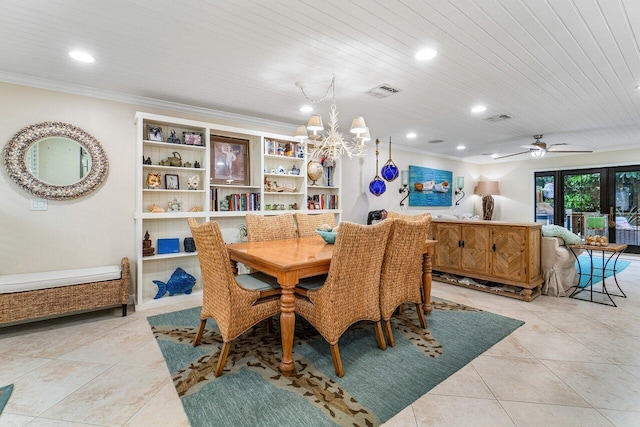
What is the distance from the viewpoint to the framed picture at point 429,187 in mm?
6652

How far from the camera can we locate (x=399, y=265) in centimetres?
249

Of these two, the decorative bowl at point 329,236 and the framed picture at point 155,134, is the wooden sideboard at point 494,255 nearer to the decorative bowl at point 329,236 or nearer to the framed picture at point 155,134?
the decorative bowl at point 329,236

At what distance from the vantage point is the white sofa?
12.5ft

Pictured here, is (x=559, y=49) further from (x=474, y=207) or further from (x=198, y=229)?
(x=474, y=207)

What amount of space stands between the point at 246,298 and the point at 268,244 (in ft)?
3.00

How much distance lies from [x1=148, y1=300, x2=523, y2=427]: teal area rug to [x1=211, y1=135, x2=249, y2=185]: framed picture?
75.9 inches

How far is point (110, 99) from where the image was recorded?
3.35m

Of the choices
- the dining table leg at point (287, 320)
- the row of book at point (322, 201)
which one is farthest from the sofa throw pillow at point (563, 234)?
the dining table leg at point (287, 320)

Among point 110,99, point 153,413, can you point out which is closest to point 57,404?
point 153,413

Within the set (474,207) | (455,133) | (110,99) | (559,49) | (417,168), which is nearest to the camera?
(559,49)

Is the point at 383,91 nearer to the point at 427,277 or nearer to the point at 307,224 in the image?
the point at 307,224

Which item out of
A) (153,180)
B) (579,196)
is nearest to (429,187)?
(579,196)

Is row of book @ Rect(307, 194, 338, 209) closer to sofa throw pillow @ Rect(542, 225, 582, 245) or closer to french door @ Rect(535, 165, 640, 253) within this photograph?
sofa throw pillow @ Rect(542, 225, 582, 245)

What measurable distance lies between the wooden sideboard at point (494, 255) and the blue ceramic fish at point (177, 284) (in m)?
3.50
